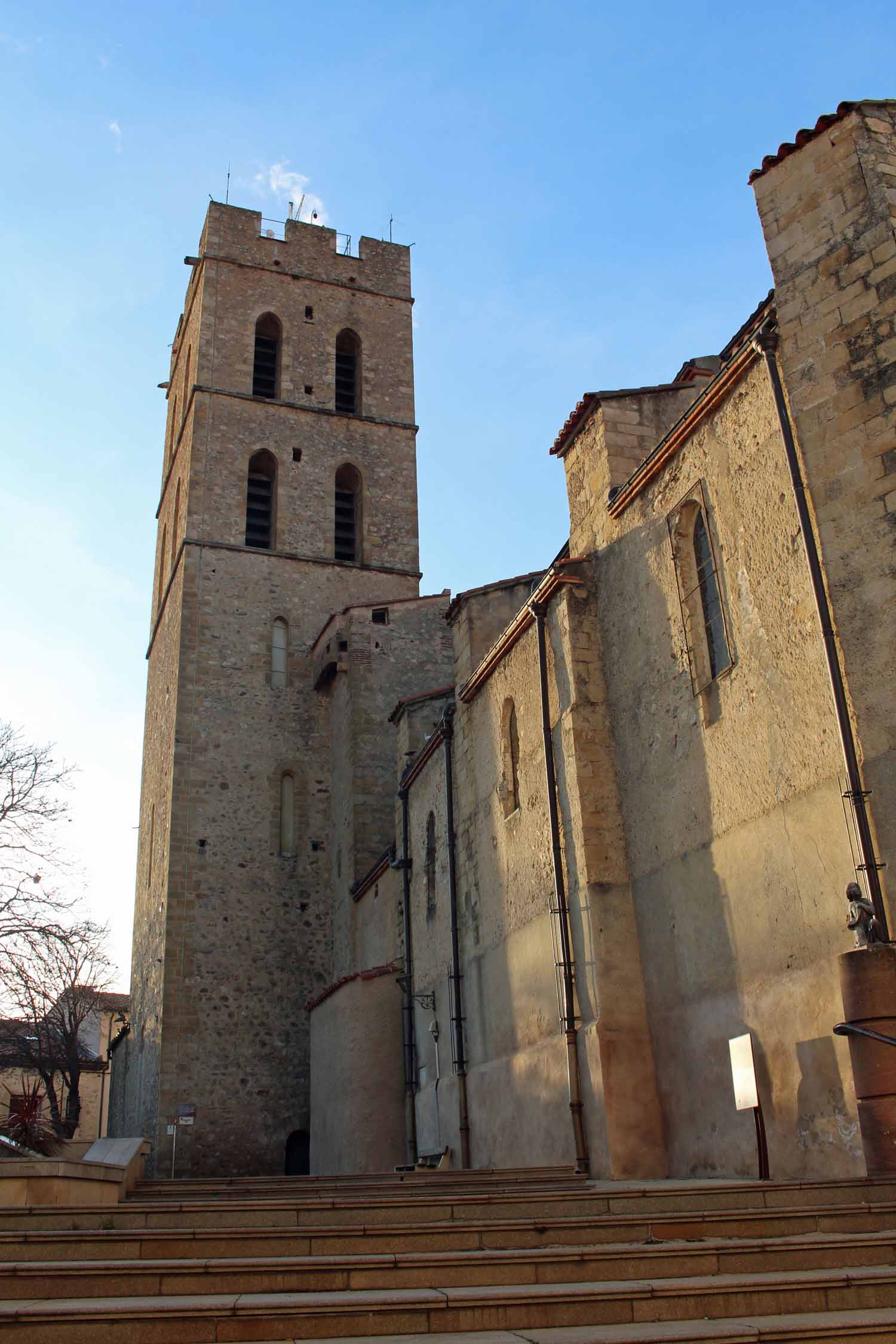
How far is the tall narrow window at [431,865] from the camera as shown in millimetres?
18656

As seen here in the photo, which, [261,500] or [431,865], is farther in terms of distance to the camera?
[261,500]

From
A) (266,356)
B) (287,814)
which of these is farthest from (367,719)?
(266,356)

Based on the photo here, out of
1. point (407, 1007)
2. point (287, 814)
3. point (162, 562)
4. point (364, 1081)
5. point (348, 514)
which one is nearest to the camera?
Answer: point (364, 1081)

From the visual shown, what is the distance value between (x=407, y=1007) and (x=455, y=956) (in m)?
2.82

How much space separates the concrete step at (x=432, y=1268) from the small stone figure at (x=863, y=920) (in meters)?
2.43

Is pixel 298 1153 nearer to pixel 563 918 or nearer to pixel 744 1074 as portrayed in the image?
pixel 563 918

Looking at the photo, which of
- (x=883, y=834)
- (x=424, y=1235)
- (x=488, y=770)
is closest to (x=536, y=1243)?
(x=424, y=1235)

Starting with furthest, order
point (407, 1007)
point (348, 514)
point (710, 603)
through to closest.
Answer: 1. point (348, 514)
2. point (407, 1007)
3. point (710, 603)

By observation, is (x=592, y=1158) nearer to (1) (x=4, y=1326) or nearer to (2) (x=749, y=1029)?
(2) (x=749, y=1029)

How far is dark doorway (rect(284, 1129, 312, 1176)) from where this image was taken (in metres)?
23.0

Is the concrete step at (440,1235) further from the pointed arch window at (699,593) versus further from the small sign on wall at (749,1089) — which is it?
the pointed arch window at (699,593)

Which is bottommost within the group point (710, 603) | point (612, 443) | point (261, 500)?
point (710, 603)

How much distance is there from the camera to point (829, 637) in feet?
29.3

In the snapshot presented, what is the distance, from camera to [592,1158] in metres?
11.2
